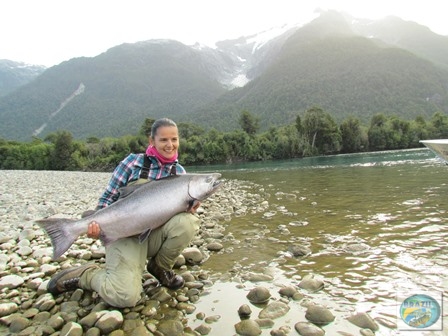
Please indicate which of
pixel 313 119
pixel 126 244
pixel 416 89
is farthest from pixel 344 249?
pixel 416 89

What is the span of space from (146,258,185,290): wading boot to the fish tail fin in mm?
1294

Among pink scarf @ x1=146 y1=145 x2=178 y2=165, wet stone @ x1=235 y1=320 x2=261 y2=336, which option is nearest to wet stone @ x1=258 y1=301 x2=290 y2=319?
wet stone @ x1=235 y1=320 x2=261 y2=336

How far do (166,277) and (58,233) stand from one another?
1.61m

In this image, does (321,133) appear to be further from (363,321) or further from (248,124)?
(363,321)

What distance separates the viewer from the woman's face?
4.57 meters

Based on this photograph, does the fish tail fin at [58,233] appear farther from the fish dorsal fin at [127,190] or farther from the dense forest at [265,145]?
the dense forest at [265,145]

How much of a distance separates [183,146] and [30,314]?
88.4m

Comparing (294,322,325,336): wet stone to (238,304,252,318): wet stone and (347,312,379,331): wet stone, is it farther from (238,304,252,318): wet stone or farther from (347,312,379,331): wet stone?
(238,304,252,318): wet stone

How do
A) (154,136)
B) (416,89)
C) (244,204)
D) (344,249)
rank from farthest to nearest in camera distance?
(416,89) < (244,204) < (344,249) < (154,136)

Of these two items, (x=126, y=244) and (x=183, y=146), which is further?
(x=183, y=146)

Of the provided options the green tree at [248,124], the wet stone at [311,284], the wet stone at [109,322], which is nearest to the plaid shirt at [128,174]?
the wet stone at [109,322]

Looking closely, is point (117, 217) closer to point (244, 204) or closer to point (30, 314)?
point (30, 314)

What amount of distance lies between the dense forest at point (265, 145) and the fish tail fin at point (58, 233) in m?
81.1

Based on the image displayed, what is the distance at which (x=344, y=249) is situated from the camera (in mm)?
6051
